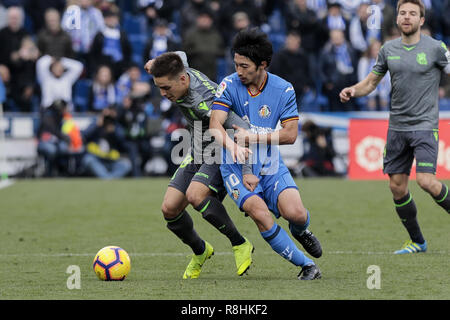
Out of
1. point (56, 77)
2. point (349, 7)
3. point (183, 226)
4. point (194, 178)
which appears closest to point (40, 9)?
point (56, 77)

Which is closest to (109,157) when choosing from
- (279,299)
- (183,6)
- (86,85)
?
(86,85)

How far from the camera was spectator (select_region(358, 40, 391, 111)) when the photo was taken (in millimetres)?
19203

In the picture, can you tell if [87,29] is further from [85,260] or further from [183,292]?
[183,292]

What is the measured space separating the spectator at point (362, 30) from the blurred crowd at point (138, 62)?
22mm

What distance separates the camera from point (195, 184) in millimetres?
7641

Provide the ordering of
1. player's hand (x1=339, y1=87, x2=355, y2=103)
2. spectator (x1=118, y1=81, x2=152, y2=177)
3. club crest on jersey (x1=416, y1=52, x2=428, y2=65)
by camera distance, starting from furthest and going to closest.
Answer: spectator (x1=118, y1=81, x2=152, y2=177)
club crest on jersey (x1=416, y1=52, x2=428, y2=65)
player's hand (x1=339, y1=87, x2=355, y2=103)

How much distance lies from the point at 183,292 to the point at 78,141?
12.7 metres

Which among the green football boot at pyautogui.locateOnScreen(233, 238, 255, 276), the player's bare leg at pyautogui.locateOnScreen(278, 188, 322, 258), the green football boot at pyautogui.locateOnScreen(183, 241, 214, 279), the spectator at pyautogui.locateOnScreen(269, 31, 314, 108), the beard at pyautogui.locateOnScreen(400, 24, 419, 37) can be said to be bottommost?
the green football boot at pyautogui.locateOnScreen(183, 241, 214, 279)

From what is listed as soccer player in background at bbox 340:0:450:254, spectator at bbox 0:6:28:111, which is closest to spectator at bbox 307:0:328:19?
spectator at bbox 0:6:28:111

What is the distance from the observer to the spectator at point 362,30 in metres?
20.0

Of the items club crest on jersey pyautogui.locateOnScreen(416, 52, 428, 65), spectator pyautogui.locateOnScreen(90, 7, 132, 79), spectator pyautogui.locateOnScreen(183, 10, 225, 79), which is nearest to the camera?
club crest on jersey pyautogui.locateOnScreen(416, 52, 428, 65)

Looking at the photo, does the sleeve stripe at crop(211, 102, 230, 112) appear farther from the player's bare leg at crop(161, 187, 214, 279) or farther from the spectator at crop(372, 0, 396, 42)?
the spectator at crop(372, 0, 396, 42)

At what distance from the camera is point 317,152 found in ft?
61.6

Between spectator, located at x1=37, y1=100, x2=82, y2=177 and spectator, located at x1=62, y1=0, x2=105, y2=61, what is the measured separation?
5.78ft
